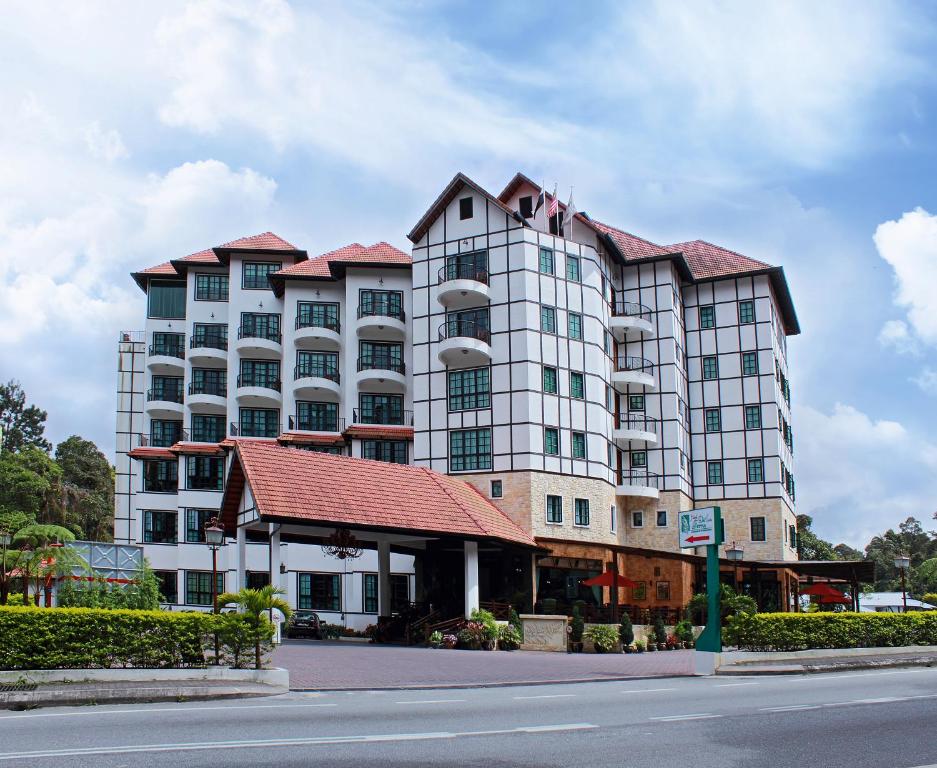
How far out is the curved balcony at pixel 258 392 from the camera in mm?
54250

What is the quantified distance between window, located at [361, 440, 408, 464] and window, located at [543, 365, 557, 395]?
799 centimetres

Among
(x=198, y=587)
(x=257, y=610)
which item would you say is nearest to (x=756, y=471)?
(x=198, y=587)

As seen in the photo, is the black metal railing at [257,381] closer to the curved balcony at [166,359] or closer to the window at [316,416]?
the window at [316,416]

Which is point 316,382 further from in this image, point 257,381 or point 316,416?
point 257,381

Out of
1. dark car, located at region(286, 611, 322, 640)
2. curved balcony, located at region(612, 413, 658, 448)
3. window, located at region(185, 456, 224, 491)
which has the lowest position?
dark car, located at region(286, 611, 322, 640)

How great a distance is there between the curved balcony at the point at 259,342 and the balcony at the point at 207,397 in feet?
8.80

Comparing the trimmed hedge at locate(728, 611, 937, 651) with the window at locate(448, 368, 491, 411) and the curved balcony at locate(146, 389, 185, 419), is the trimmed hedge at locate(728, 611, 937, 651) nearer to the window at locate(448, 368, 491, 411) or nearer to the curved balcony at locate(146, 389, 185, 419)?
the window at locate(448, 368, 491, 411)

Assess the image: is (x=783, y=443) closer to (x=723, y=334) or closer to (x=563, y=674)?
(x=723, y=334)

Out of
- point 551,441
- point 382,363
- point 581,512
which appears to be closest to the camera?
point 551,441

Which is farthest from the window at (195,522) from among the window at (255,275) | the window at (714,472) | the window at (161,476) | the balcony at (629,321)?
the window at (714,472)

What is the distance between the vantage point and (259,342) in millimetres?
54594

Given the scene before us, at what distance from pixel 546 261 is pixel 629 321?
20.5ft

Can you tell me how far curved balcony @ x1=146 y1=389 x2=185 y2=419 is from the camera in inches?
2233

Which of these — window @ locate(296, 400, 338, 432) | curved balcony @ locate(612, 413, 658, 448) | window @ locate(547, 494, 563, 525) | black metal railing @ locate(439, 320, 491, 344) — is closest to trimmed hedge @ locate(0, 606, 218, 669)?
window @ locate(547, 494, 563, 525)
